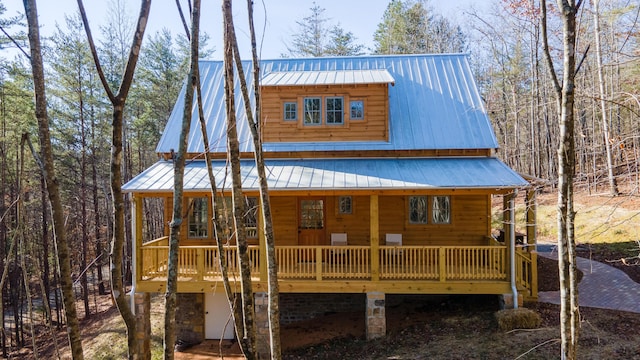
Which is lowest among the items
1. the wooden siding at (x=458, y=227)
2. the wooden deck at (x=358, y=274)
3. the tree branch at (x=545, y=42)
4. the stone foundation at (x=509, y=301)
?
the stone foundation at (x=509, y=301)

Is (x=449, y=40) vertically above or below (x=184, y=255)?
above

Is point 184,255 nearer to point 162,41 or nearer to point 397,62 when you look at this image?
point 397,62

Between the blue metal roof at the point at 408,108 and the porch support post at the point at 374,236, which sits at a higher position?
the blue metal roof at the point at 408,108

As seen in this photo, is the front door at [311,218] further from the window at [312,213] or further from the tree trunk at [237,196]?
the tree trunk at [237,196]

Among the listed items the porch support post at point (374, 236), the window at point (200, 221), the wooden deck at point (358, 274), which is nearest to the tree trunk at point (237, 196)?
the wooden deck at point (358, 274)

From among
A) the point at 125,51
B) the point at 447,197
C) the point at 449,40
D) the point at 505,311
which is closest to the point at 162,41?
the point at 125,51

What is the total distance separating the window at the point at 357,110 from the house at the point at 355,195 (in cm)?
3

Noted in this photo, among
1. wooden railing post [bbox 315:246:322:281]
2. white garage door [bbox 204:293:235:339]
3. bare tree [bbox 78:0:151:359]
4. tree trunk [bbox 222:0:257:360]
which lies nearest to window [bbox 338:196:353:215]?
wooden railing post [bbox 315:246:322:281]

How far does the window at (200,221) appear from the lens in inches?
469

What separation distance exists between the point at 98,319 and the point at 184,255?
10.9 m

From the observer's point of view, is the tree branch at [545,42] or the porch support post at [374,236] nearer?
the tree branch at [545,42]

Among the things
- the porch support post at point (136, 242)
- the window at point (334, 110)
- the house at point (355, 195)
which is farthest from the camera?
the window at point (334, 110)

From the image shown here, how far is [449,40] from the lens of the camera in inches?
1126

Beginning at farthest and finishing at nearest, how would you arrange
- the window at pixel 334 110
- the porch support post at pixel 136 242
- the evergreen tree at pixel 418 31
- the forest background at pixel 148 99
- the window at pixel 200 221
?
the evergreen tree at pixel 418 31
the forest background at pixel 148 99
the window at pixel 200 221
the window at pixel 334 110
the porch support post at pixel 136 242
